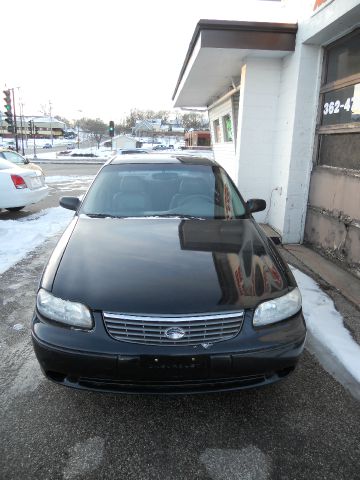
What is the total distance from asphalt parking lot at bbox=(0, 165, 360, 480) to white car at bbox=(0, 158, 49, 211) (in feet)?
19.5

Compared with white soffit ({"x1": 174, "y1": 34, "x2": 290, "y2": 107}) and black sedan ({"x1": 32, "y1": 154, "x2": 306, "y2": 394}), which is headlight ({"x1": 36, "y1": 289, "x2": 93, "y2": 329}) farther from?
white soffit ({"x1": 174, "y1": 34, "x2": 290, "y2": 107})

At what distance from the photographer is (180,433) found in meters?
2.32

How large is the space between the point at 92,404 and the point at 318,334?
201cm

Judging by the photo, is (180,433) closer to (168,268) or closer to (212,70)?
(168,268)

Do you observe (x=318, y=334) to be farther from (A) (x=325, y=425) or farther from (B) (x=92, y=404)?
(B) (x=92, y=404)

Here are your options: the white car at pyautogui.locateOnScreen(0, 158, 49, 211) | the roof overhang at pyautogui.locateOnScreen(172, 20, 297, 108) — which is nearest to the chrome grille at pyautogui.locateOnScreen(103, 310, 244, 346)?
the roof overhang at pyautogui.locateOnScreen(172, 20, 297, 108)

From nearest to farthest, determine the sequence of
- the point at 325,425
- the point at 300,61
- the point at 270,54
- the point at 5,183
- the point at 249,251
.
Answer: the point at 325,425 → the point at 249,251 → the point at 300,61 → the point at 270,54 → the point at 5,183

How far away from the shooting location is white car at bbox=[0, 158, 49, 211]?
8.13m

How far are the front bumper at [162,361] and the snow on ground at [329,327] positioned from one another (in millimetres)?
971

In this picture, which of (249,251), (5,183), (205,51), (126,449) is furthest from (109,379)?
(5,183)

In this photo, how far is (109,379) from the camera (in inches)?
87.0

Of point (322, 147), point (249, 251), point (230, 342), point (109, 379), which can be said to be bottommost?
point (109, 379)

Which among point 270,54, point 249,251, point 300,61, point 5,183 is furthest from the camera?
point 5,183

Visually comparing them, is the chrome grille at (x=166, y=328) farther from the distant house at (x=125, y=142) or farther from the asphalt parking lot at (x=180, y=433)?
the distant house at (x=125, y=142)
